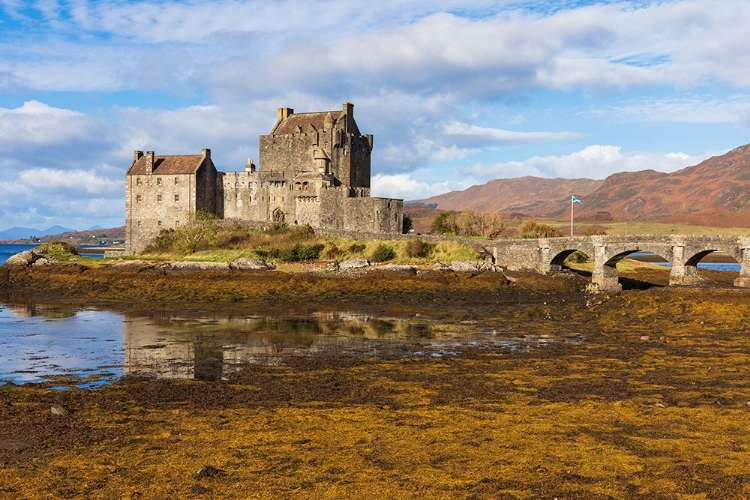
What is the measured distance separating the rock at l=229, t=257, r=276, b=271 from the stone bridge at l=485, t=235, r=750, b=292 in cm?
1928

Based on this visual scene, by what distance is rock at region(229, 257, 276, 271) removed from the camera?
60528 millimetres

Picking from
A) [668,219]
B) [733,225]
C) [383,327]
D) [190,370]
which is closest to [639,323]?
[383,327]

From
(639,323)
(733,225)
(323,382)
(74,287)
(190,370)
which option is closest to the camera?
(323,382)

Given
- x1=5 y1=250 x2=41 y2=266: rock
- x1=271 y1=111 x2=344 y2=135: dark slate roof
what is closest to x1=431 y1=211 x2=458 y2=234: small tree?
x1=271 y1=111 x2=344 y2=135: dark slate roof

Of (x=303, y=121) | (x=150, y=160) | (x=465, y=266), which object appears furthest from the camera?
(x=303, y=121)

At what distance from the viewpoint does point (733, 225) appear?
173375mm

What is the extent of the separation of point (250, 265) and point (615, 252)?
1136 inches

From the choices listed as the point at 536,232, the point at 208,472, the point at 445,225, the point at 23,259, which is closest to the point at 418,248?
the point at 445,225

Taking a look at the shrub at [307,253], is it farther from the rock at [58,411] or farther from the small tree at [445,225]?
the rock at [58,411]

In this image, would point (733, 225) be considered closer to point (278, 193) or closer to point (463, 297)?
point (278, 193)

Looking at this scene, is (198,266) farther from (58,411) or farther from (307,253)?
(58,411)

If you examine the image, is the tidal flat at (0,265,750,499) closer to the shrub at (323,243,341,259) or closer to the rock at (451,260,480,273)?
the rock at (451,260,480,273)

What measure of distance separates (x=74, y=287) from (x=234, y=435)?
43.8 meters

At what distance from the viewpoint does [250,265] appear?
61.3 metres
